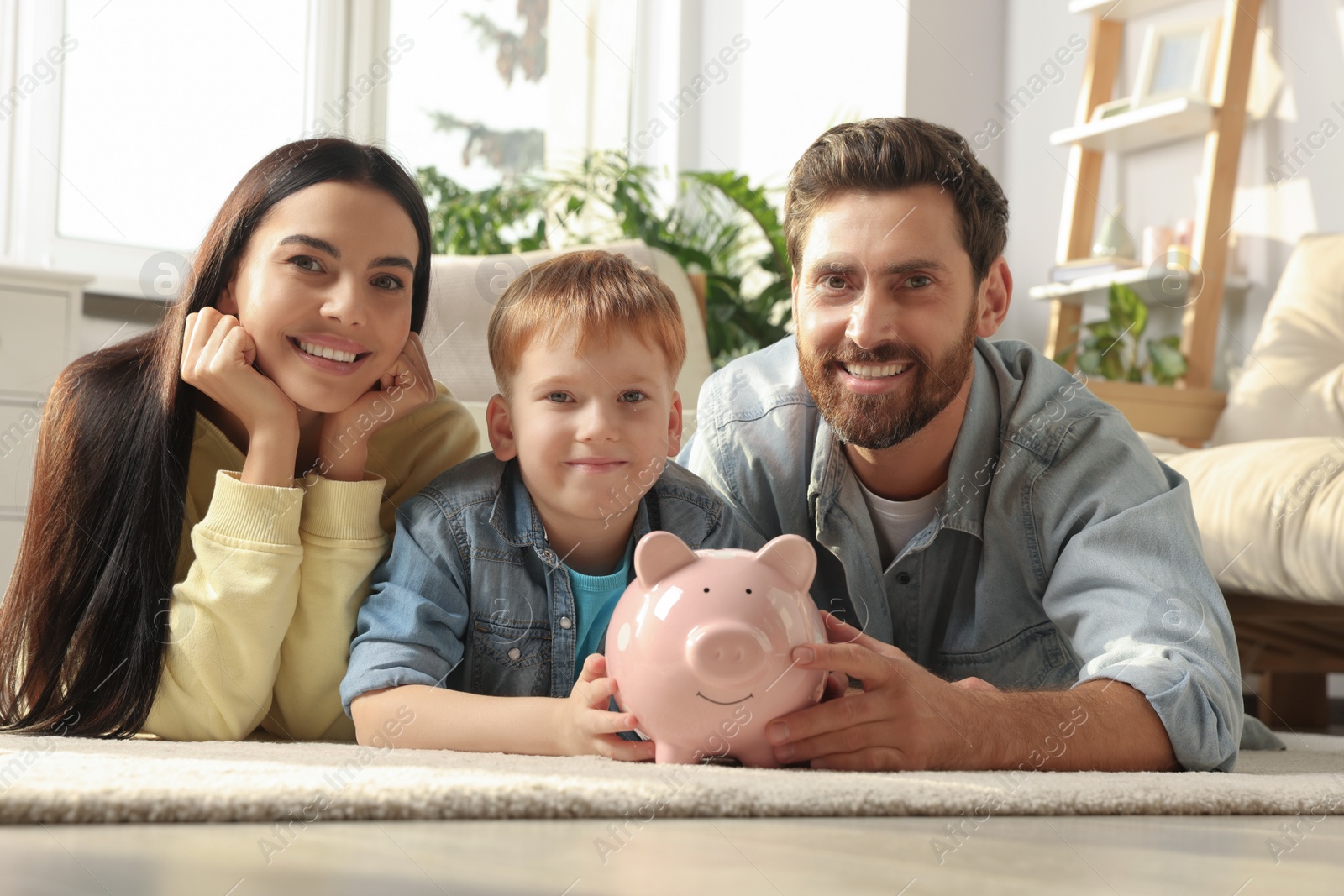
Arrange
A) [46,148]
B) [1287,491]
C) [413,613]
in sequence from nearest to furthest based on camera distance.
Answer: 1. [413,613]
2. [1287,491]
3. [46,148]

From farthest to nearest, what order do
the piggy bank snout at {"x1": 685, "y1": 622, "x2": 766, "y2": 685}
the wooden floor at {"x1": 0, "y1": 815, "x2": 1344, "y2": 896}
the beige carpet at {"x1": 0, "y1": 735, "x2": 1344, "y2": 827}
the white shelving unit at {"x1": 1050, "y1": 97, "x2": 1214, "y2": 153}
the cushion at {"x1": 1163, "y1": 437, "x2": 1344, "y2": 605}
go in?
1. the white shelving unit at {"x1": 1050, "y1": 97, "x2": 1214, "y2": 153}
2. the cushion at {"x1": 1163, "y1": 437, "x2": 1344, "y2": 605}
3. the piggy bank snout at {"x1": 685, "y1": 622, "x2": 766, "y2": 685}
4. the beige carpet at {"x1": 0, "y1": 735, "x2": 1344, "y2": 827}
5. the wooden floor at {"x1": 0, "y1": 815, "x2": 1344, "y2": 896}

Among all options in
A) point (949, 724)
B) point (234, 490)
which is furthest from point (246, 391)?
point (949, 724)

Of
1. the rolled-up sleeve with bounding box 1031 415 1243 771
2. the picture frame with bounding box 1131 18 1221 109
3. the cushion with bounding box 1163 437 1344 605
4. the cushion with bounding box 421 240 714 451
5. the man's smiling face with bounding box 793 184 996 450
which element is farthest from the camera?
the picture frame with bounding box 1131 18 1221 109

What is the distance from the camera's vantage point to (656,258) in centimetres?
252

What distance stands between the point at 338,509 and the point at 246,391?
15cm

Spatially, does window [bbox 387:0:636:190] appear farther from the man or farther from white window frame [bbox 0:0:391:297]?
the man

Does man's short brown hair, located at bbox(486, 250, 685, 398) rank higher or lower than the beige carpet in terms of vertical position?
higher

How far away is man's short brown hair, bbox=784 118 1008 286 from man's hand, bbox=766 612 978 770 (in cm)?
60

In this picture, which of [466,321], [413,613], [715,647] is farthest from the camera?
[466,321]

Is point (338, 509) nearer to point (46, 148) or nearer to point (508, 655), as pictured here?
point (508, 655)

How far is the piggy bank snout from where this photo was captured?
946 millimetres

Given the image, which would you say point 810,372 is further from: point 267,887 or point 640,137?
point 640,137

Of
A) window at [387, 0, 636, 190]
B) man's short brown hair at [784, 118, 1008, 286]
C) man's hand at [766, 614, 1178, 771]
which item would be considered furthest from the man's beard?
window at [387, 0, 636, 190]

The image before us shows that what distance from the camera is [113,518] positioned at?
1.20 m
